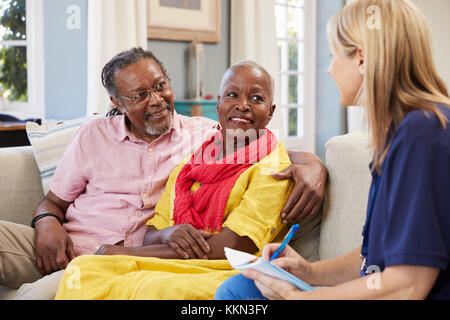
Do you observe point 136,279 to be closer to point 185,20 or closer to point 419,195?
point 419,195

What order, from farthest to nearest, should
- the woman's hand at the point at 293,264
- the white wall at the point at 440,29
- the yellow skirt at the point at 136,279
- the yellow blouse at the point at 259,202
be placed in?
the white wall at the point at 440,29, the yellow blouse at the point at 259,202, the yellow skirt at the point at 136,279, the woman's hand at the point at 293,264

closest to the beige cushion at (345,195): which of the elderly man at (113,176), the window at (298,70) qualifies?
the elderly man at (113,176)

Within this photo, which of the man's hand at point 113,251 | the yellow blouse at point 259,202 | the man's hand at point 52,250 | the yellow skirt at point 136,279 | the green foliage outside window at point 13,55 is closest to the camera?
→ the yellow skirt at point 136,279

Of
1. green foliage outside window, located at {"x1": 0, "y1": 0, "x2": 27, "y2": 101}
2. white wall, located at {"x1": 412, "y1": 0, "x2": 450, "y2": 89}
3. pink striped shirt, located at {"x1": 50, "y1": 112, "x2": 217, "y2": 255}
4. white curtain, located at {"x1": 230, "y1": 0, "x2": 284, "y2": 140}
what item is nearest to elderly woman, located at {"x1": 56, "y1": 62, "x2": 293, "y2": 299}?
pink striped shirt, located at {"x1": 50, "y1": 112, "x2": 217, "y2": 255}

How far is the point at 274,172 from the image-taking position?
1586mm

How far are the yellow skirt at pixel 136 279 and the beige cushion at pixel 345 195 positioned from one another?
40 centimetres

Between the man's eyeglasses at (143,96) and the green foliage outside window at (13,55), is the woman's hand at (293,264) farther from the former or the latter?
the green foliage outside window at (13,55)

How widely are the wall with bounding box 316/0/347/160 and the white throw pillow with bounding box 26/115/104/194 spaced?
337cm

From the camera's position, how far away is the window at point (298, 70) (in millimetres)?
5145

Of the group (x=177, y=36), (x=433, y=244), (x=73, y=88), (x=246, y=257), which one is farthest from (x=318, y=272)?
(x=177, y=36)

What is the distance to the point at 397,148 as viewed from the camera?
0.88m

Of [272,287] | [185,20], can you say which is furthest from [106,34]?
[272,287]

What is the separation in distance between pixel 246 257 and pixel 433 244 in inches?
15.5

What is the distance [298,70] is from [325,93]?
0.37 m
